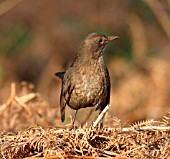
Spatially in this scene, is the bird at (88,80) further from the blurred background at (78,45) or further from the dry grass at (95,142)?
the dry grass at (95,142)

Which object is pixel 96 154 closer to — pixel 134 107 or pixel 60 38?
pixel 134 107

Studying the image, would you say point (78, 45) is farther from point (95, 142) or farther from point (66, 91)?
point (95, 142)

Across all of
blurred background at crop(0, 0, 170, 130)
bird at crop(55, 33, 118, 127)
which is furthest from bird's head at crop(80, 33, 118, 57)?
blurred background at crop(0, 0, 170, 130)

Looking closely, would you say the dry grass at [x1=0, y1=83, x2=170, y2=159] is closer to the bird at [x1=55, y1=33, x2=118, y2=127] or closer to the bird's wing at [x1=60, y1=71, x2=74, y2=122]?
the bird at [x1=55, y1=33, x2=118, y2=127]

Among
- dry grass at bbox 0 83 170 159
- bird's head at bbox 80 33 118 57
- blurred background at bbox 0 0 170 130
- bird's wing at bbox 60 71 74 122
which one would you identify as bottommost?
dry grass at bbox 0 83 170 159

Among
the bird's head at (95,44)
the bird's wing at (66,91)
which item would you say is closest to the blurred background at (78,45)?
the bird's wing at (66,91)

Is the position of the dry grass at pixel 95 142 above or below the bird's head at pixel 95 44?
below

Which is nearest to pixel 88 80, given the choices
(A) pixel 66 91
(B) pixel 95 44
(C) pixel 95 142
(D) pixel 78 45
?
(A) pixel 66 91
